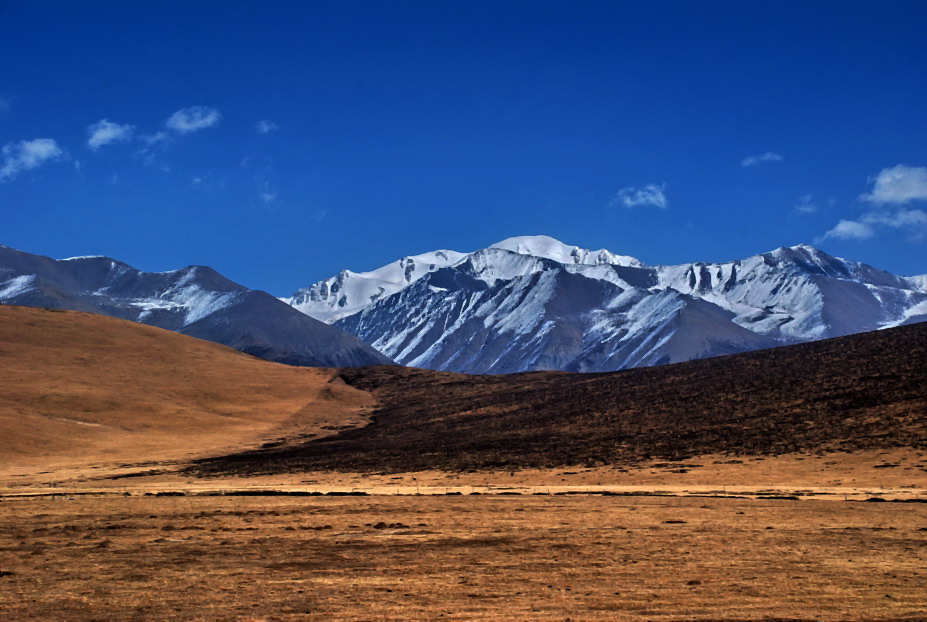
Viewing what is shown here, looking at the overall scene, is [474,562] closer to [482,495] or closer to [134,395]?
[482,495]

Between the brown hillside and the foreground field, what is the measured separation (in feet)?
161

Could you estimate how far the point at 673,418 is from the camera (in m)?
77.0

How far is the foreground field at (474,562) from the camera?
60.0ft

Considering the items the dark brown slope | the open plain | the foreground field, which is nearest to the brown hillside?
the open plain

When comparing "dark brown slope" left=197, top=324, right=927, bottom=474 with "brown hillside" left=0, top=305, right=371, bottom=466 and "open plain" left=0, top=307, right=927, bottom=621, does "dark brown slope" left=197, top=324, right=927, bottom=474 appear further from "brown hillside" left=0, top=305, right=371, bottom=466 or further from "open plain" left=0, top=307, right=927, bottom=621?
"brown hillside" left=0, top=305, right=371, bottom=466

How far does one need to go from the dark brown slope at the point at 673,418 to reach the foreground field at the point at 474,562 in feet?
91.9

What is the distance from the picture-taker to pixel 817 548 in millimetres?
24453

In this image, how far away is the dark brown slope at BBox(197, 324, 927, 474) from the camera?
6344cm

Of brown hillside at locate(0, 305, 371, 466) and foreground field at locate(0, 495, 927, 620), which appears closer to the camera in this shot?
foreground field at locate(0, 495, 927, 620)

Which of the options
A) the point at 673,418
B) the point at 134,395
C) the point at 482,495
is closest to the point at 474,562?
the point at 482,495

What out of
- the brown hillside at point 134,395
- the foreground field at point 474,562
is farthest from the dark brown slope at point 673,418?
the foreground field at point 474,562

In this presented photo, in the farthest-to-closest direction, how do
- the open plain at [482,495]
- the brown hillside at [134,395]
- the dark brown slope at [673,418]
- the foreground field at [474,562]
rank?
the brown hillside at [134,395], the dark brown slope at [673,418], the open plain at [482,495], the foreground field at [474,562]

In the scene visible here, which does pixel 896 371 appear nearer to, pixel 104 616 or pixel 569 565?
pixel 569 565

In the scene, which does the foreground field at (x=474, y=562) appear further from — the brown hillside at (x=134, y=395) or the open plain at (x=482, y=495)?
the brown hillside at (x=134, y=395)
